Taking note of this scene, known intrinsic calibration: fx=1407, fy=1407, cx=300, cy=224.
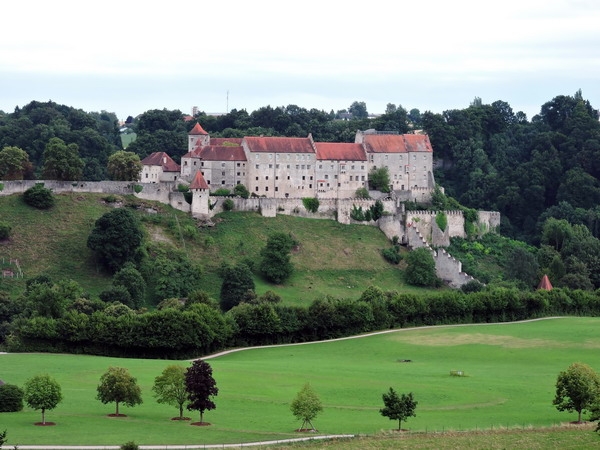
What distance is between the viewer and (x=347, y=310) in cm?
10594

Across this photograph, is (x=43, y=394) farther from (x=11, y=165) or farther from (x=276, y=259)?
(x=11, y=165)

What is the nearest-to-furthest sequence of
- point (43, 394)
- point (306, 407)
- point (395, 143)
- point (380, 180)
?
point (306, 407), point (43, 394), point (380, 180), point (395, 143)

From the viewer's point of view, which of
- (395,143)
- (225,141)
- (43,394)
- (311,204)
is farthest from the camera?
(395,143)

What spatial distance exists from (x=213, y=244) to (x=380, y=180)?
21482 mm

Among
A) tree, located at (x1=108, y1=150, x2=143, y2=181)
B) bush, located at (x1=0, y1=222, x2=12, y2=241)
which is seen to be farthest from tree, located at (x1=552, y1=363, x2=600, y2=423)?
tree, located at (x1=108, y1=150, x2=143, y2=181)

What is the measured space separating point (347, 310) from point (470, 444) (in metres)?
43.7

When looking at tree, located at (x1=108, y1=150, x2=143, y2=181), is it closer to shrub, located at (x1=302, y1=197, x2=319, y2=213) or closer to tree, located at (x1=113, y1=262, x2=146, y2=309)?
shrub, located at (x1=302, y1=197, x2=319, y2=213)

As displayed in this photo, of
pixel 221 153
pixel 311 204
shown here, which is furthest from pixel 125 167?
pixel 311 204

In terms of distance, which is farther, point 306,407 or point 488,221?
point 488,221

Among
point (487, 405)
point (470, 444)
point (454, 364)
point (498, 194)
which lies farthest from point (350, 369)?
point (498, 194)

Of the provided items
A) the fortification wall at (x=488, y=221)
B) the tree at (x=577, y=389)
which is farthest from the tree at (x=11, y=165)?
the tree at (x=577, y=389)

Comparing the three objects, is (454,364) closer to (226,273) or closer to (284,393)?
(284,393)

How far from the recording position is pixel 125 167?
13188 cm

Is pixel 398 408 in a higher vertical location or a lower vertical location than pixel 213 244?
lower
